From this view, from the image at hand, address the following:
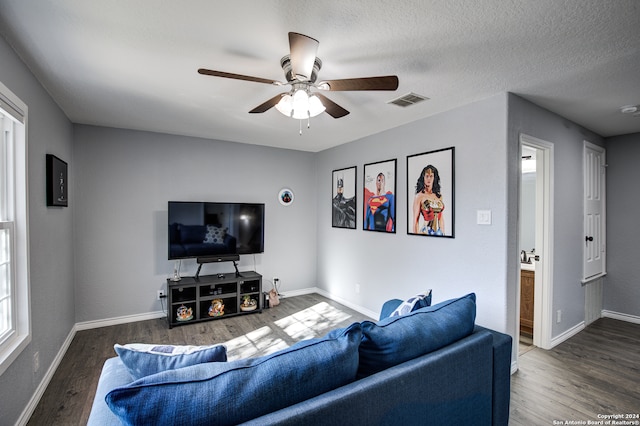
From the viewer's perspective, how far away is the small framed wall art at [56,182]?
2559mm

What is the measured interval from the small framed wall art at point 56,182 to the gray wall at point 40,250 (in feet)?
0.22

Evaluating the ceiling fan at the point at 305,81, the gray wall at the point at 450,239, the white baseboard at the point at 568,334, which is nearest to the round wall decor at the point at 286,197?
the gray wall at the point at 450,239

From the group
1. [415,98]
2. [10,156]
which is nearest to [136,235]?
[10,156]

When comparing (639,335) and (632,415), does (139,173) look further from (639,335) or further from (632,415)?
(639,335)

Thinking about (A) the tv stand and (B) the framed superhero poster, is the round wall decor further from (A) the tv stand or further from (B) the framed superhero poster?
(B) the framed superhero poster

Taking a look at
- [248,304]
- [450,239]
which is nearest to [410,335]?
[450,239]

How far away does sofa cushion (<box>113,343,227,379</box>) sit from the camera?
1.13 metres

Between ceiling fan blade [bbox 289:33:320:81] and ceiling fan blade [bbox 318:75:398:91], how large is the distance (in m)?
0.18

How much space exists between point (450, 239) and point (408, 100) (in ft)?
4.48

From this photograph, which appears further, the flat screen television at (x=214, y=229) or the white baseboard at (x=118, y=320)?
the flat screen television at (x=214, y=229)

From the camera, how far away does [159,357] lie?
3.80 feet

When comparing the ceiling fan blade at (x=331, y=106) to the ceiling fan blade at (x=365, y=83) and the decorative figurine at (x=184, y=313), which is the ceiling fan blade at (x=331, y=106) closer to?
the ceiling fan blade at (x=365, y=83)

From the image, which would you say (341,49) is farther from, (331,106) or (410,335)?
(410,335)

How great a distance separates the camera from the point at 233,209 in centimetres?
422
